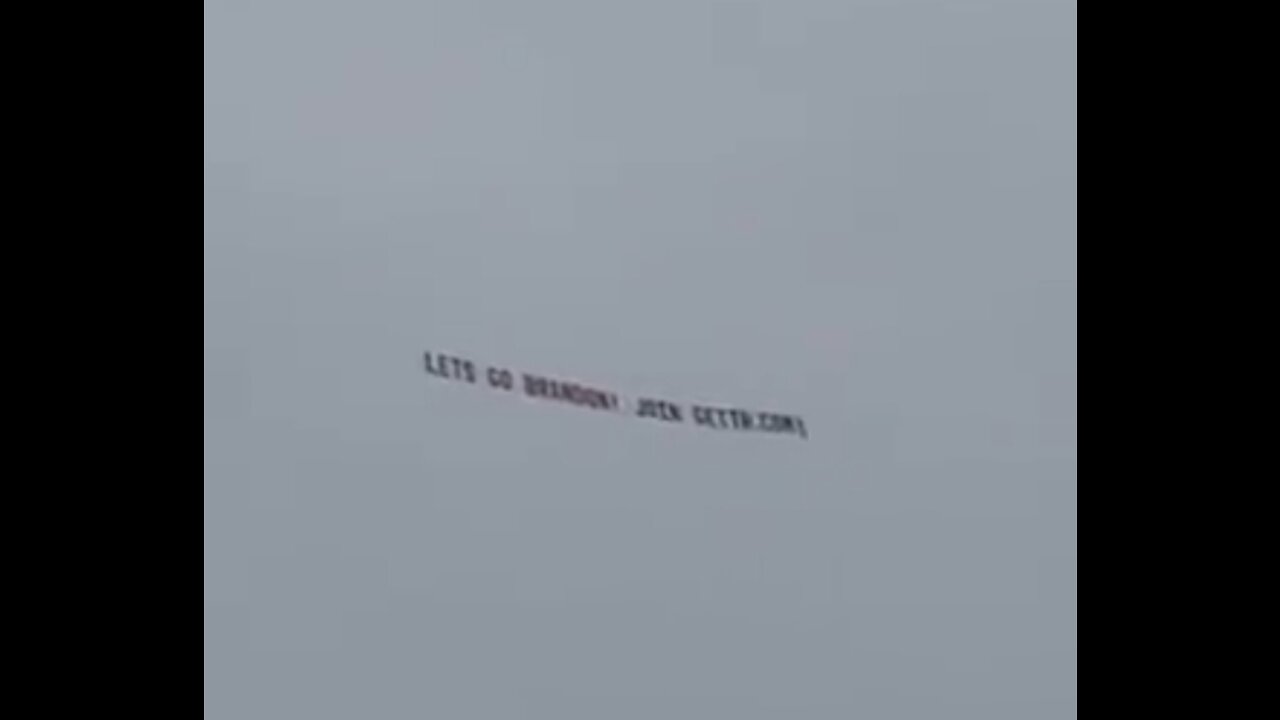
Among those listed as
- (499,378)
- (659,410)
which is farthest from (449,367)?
(659,410)

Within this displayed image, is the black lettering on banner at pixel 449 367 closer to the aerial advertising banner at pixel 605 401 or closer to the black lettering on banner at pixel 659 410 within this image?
the aerial advertising banner at pixel 605 401

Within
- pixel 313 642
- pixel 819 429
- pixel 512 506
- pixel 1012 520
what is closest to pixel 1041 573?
pixel 1012 520

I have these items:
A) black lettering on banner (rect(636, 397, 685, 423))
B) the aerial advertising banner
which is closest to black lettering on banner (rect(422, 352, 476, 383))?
the aerial advertising banner

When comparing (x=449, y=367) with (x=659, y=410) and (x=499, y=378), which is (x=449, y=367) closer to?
(x=499, y=378)

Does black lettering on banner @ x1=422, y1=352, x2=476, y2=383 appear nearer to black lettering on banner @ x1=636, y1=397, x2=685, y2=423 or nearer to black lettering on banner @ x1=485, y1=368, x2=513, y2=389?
black lettering on banner @ x1=485, y1=368, x2=513, y2=389

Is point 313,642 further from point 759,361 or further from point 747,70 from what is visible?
point 747,70

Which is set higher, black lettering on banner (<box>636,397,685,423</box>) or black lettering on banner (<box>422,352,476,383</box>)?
black lettering on banner (<box>422,352,476,383</box>)

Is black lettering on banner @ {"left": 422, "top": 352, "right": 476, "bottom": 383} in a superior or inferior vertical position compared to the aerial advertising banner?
superior

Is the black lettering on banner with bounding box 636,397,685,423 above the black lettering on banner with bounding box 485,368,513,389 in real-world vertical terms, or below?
below

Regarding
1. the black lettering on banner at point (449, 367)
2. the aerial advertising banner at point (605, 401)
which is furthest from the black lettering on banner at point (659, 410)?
the black lettering on banner at point (449, 367)
